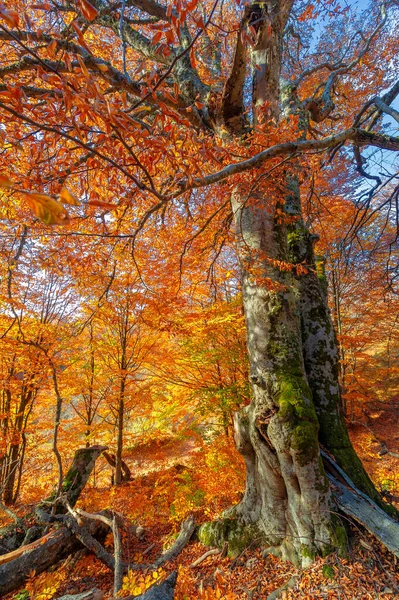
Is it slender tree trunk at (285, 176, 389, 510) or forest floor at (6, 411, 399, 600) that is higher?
slender tree trunk at (285, 176, 389, 510)

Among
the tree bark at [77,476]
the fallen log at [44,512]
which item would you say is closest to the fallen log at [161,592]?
the fallen log at [44,512]

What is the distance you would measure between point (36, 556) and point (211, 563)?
2.36 metres

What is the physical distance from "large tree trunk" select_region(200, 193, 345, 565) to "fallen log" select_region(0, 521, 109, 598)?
2026 mm

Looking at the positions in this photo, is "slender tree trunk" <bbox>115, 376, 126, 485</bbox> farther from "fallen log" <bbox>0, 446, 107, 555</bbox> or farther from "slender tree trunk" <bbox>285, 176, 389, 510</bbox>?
"slender tree trunk" <bbox>285, 176, 389, 510</bbox>

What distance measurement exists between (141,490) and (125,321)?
4206mm

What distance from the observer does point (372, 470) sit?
21.5 ft

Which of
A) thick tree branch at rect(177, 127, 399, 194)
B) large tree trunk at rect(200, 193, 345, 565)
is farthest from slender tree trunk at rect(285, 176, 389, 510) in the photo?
thick tree branch at rect(177, 127, 399, 194)

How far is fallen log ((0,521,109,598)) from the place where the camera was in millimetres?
3461

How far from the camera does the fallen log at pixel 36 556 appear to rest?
3461 mm

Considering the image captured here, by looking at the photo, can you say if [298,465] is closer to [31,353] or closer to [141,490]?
[141,490]

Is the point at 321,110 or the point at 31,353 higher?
the point at 321,110

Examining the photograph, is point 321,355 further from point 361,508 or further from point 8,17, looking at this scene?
point 8,17

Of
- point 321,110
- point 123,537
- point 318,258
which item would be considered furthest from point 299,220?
point 123,537

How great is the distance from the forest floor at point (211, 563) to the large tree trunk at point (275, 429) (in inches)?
7.7
